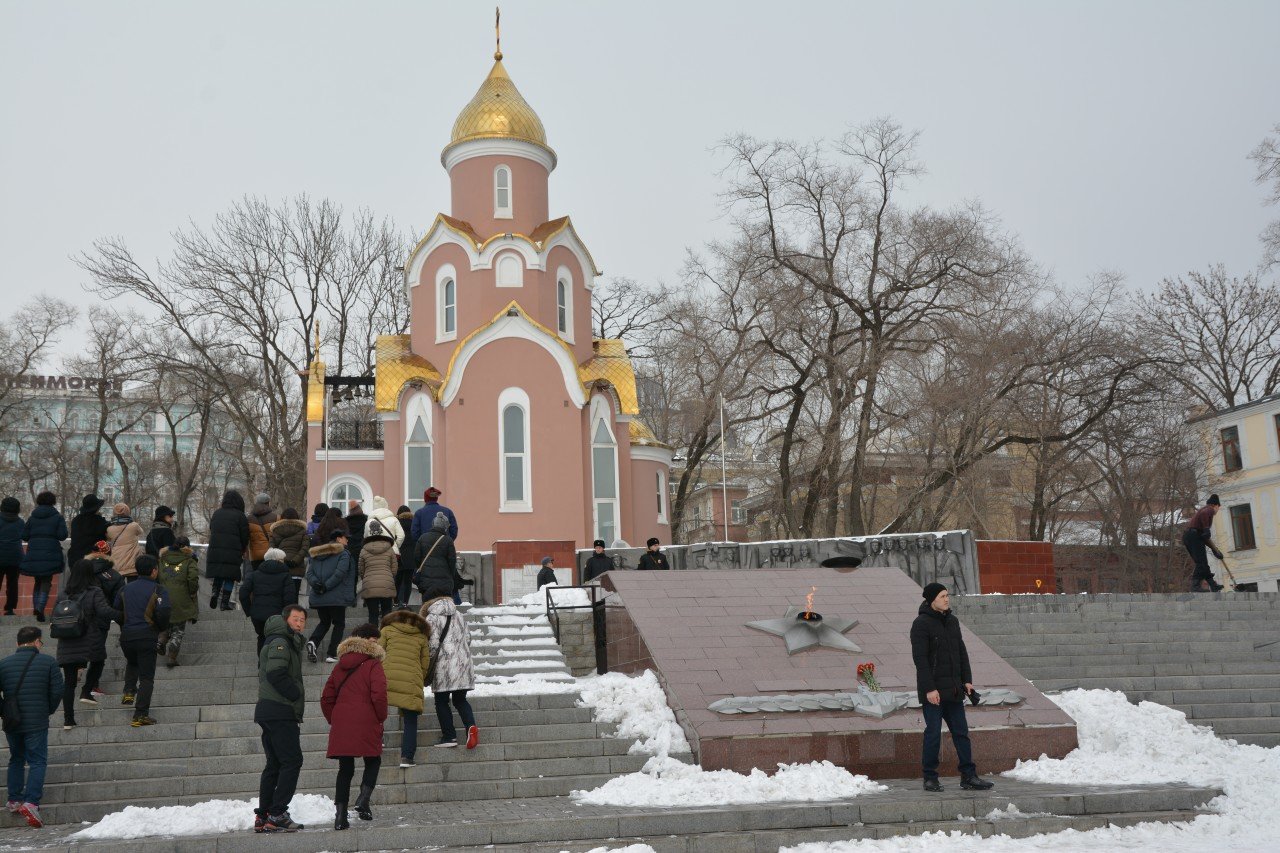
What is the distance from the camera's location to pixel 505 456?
28.0 m

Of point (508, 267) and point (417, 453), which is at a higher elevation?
point (508, 267)

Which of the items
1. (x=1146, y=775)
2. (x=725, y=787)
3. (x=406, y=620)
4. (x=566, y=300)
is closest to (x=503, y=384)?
(x=566, y=300)

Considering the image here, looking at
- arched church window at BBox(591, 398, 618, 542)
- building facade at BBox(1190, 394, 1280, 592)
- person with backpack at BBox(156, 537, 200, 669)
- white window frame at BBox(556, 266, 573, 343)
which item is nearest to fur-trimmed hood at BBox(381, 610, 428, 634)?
person with backpack at BBox(156, 537, 200, 669)

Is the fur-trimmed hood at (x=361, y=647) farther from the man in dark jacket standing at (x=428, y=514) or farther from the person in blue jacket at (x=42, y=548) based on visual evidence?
the person in blue jacket at (x=42, y=548)

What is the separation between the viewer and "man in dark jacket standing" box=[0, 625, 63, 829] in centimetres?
926

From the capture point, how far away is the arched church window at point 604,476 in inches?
1142

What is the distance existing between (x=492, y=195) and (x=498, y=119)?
2035 mm

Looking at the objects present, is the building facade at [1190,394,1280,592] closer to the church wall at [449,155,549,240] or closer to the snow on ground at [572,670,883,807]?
the church wall at [449,155,549,240]

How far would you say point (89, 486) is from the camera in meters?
44.0

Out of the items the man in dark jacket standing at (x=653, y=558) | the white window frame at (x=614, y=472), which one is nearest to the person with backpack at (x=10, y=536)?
the man in dark jacket standing at (x=653, y=558)

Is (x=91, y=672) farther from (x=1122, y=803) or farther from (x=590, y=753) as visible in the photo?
(x=1122, y=803)

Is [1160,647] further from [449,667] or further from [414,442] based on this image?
[414,442]

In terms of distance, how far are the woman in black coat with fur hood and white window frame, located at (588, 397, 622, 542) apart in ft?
47.9

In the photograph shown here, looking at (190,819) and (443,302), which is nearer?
(190,819)
